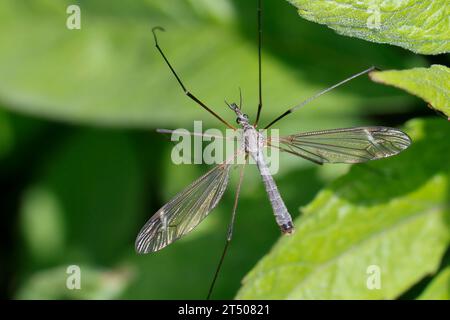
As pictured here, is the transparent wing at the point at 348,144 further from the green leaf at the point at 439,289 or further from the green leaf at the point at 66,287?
the green leaf at the point at 66,287

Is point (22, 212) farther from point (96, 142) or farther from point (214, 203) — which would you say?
point (214, 203)

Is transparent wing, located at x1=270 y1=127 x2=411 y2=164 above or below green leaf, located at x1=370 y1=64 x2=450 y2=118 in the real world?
above

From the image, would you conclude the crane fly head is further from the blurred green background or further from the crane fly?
the blurred green background

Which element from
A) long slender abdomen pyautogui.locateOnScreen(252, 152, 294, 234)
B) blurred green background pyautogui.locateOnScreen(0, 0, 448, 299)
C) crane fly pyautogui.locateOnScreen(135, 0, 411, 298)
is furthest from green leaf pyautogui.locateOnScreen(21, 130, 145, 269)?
long slender abdomen pyautogui.locateOnScreen(252, 152, 294, 234)

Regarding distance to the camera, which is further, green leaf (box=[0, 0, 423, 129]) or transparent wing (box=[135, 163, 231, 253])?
green leaf (box=[0, 0, 423, 129])

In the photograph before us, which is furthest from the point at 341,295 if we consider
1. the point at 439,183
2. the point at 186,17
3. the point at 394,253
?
the point at 186,17

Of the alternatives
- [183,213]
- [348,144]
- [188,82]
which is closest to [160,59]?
[188,82]
